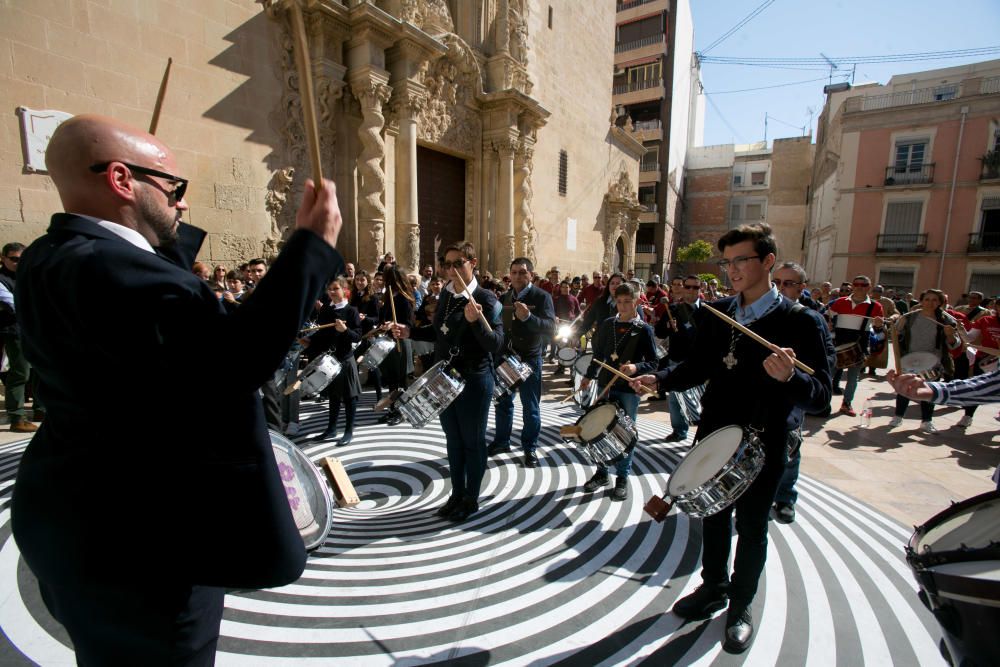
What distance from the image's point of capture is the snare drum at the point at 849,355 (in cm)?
607

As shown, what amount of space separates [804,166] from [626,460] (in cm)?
4151

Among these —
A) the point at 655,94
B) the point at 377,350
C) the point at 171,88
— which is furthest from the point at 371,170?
the point at 655,94

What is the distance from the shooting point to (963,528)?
5.98 feet

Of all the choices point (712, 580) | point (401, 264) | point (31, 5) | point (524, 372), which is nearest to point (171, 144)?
point (31, 5)

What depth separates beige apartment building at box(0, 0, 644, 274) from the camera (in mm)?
6578

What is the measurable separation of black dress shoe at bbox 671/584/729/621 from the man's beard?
3.10 meters

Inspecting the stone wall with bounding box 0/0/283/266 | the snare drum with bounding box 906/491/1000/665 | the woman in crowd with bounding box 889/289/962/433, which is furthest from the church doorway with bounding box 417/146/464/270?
the snare drum with bounding box 906/491/1000/665

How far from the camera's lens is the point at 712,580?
2766mm

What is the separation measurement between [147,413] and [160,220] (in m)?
0.57

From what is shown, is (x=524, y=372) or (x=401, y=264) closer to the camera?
(x=524, y=372)

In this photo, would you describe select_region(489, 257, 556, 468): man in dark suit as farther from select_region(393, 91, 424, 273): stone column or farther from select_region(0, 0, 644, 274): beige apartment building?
select_region(393, 91, 424, 273): stone column

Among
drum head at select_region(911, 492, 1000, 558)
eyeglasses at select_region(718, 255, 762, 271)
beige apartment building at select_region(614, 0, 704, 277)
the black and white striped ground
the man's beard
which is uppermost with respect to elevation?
beige apartment building at select_region(614, 0, 704, 277)

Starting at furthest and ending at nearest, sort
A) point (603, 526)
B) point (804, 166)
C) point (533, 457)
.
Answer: point (804, 166), point (533, 457), point (603, 526)

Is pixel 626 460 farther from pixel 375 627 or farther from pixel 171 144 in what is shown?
pixel 171 144
